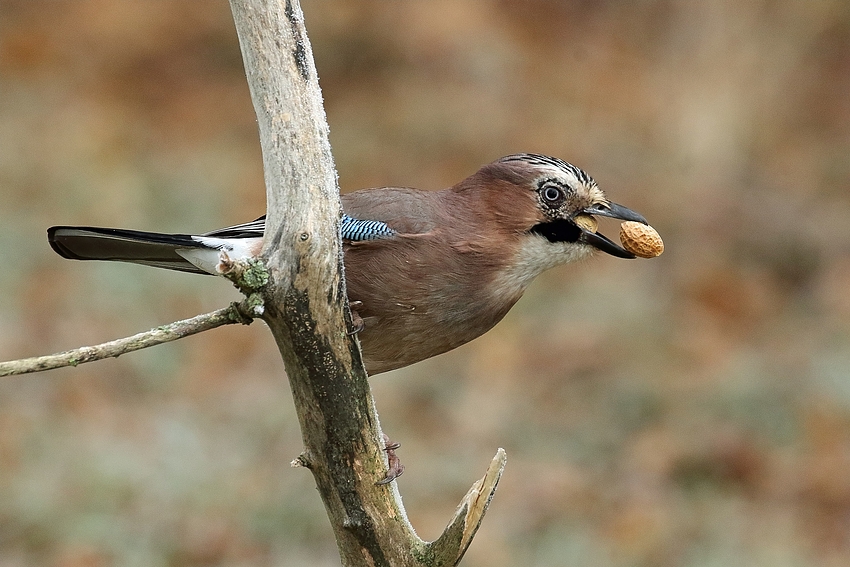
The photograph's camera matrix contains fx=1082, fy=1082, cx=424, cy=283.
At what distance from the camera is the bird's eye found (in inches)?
152

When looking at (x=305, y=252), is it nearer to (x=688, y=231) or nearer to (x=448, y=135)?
(x=688, y=231)

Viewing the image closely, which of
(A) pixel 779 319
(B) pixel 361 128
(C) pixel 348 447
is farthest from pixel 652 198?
(C) pixel 348 447

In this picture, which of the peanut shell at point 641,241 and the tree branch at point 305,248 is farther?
the peanut shell at point 641,241

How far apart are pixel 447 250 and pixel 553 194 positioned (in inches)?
17.1

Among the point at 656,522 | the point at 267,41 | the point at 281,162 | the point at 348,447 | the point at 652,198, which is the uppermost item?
the point at 267,41

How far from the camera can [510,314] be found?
9.19 meters

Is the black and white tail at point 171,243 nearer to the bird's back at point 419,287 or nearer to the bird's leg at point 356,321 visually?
the bird's back at point 419,287

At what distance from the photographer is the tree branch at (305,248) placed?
9.54 feet

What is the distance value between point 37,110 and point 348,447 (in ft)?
28.6

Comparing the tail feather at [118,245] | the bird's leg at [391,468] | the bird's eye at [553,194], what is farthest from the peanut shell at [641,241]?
the tail feather at [118,245]

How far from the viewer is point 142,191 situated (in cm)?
988

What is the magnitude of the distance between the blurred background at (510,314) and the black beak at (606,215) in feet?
7.23

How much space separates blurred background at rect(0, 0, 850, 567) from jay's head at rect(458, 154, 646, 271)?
2.20 meters

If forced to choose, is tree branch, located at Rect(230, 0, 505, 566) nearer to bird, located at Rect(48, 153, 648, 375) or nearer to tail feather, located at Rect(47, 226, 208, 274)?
bird, located at Rect(48, 153, 648, 375)
